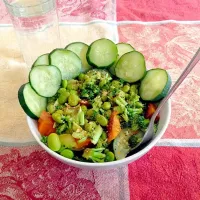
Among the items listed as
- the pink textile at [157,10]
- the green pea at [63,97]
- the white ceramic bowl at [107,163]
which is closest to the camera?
the white ceramic bowl at [107,163]

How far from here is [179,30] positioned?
3.44 feet

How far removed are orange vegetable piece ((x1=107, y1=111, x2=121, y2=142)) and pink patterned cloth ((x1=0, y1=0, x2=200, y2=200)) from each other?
0.09 meters

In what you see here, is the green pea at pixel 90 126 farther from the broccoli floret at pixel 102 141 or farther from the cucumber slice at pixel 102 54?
the cucumber slice at pixel 102 54

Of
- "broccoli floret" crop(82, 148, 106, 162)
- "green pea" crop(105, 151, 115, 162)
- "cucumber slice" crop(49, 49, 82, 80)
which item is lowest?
"green pea" crop(105, 151, 115, 162)

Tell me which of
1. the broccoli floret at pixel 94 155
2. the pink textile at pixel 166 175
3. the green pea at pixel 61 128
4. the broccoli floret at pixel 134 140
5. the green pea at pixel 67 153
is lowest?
the pink textile at pixel 166 175

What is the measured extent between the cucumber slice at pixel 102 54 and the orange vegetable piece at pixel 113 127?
139 millimetres

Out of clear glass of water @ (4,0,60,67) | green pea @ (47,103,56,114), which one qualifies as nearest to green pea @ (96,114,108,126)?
green pea @ (47,103,56,114)

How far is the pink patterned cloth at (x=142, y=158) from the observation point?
2.14ft

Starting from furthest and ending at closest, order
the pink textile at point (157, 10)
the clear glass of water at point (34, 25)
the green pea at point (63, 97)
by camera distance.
Result: the pink textile at point (157, 10) → the clear glass of water at point (34, 25) → the green pea at point (63, 97)

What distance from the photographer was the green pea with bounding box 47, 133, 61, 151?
0.60m

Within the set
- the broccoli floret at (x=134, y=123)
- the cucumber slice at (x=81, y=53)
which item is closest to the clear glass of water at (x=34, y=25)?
the cucumber slice at (x=81, y=53)

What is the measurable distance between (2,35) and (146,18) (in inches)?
19.5

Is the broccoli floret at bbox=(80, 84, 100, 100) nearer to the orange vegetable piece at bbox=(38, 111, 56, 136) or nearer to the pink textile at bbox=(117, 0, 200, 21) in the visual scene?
the orange vegetable piece at bbox=(38, 111, 56, 136)

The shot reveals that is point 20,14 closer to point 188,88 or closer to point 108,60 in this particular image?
point 108,60
